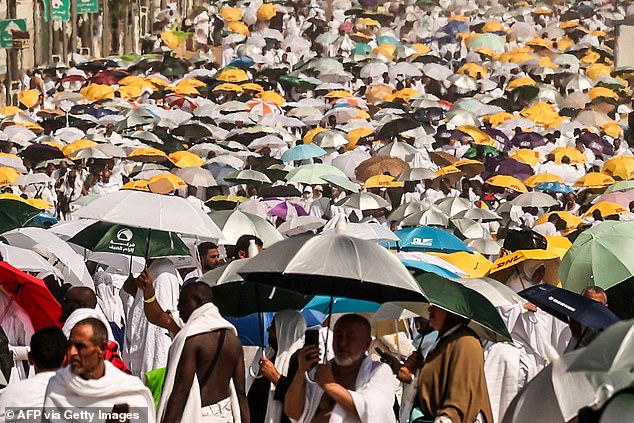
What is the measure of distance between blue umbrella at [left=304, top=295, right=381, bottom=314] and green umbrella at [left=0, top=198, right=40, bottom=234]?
2923 mm

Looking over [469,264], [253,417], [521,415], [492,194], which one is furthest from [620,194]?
[521,415]

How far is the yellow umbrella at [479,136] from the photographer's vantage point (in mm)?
28305

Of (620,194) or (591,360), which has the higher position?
(591,360)

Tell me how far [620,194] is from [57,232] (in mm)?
7975

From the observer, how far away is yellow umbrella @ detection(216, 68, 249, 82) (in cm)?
3732

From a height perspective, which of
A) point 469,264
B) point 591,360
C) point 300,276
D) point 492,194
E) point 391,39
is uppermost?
point 591,360

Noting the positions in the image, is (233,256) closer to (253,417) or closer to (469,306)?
(253,417)

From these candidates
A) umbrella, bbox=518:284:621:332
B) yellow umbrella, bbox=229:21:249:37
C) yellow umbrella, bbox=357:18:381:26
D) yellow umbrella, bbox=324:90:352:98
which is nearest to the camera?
umbrella, bbox=518:284:621:332

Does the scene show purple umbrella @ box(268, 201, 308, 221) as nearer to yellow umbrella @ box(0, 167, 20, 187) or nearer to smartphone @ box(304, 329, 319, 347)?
yellow umbrella @ box(0, 167, 20, 187)

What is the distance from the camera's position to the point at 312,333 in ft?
25.8

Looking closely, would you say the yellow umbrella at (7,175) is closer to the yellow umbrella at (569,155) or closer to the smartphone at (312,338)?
the yellow umbrella at (569,155)

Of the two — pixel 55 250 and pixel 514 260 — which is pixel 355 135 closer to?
pixel 55 250

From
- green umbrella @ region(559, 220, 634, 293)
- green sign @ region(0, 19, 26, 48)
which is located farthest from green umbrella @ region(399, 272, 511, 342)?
green sign @ region(0, 19, 26, 48)

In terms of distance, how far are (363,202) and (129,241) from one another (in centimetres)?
737
